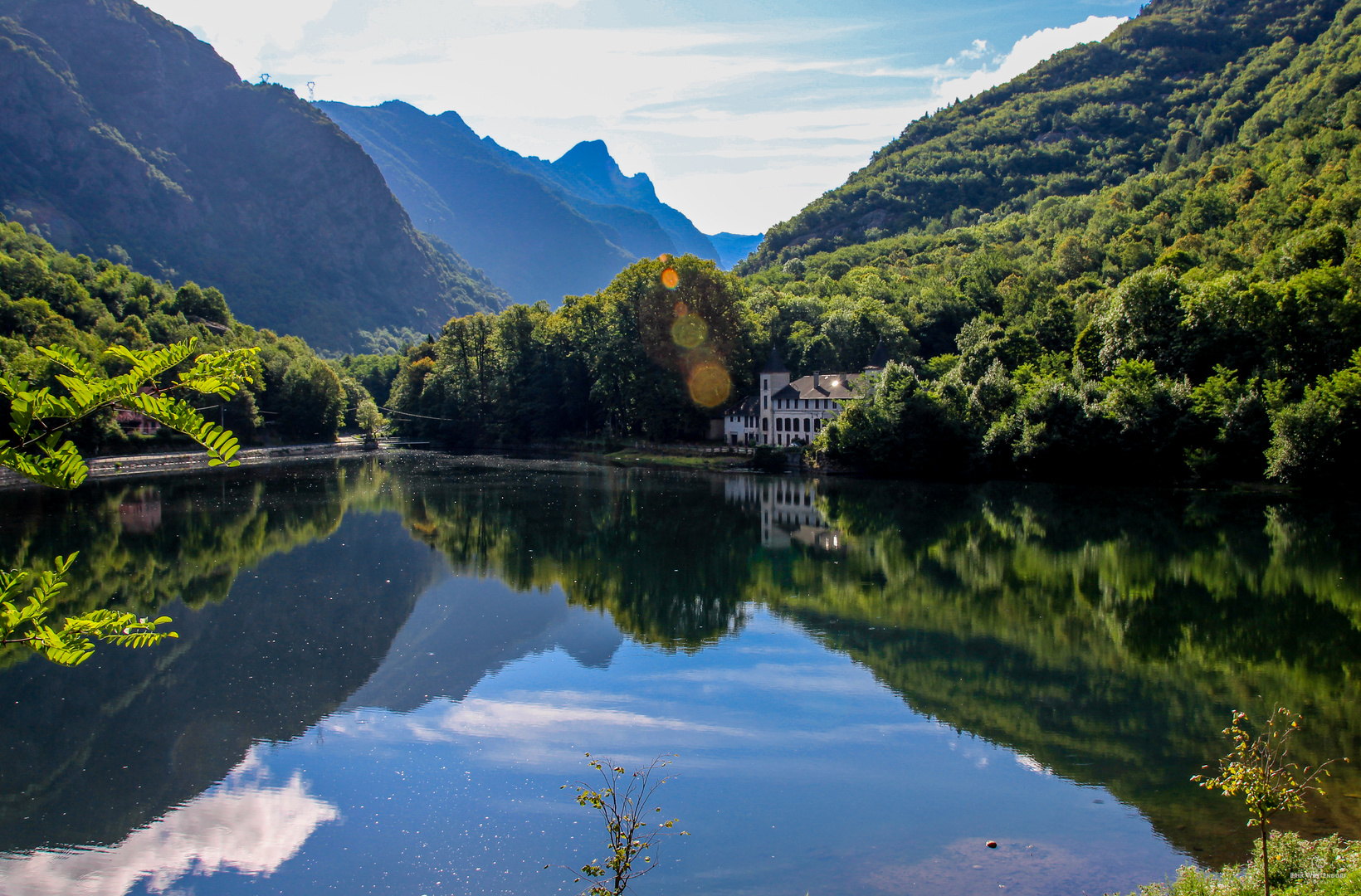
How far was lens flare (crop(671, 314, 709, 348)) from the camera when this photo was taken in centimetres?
8581

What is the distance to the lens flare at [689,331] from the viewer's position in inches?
3378

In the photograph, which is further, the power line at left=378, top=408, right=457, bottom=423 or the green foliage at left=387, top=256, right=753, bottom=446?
the power line at left=378, top=408, right=457, bottom=423

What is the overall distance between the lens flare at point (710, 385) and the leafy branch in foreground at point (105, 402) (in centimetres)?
8143

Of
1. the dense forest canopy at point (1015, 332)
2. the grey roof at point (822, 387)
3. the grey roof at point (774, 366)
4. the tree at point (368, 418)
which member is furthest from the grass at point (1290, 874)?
the tree at point (368, 418)

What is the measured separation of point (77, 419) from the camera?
197 inches

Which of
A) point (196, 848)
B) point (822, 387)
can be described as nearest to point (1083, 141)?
point (822, 387)

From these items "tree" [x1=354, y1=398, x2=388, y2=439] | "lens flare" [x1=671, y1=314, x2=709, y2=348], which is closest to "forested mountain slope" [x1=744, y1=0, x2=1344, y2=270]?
"tree" [x1=354, y1=398, x2=388, y2=439]

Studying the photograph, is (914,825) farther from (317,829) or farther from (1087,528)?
(1087,528)

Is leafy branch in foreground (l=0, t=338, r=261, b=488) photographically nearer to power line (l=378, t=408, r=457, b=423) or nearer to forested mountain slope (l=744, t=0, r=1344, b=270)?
power line (l=378, t=408, r=457, b=423)

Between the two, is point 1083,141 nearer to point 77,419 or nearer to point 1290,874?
point 1290,874

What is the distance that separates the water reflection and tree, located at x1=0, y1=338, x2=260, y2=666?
11.3m

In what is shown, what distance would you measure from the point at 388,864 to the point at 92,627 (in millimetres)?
10947

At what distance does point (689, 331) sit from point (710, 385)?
558 centimetres

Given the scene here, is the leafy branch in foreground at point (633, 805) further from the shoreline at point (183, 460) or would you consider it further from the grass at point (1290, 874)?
the shoreline at point (183, 460)
